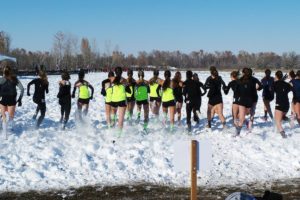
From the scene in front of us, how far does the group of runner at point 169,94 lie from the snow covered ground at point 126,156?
456 mm

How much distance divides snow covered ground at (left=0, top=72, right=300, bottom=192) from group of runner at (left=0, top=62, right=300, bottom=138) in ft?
1.50

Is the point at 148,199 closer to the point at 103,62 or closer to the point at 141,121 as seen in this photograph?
the point at 141,121

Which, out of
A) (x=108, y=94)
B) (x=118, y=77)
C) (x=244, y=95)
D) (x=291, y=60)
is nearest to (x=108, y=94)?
(x=108, y=94)

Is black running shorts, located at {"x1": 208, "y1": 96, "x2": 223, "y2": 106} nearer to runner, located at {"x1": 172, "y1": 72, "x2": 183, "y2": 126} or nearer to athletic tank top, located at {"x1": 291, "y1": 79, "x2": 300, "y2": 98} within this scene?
runner, located at {"x1": 172, "y1": 72, "x2": 183, "y2": 126}

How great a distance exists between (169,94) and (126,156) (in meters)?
3.69

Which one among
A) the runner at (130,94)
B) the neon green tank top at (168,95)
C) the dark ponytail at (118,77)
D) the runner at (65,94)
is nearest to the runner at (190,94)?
the neon green tank top at (168,95)

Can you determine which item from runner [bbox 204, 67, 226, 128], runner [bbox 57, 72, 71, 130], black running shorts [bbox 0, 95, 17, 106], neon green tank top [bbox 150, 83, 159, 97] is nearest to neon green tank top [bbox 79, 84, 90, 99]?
runner [bbox 57, 72, 71, 130]

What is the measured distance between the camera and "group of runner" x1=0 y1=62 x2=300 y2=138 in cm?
1202

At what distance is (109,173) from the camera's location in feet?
28.4

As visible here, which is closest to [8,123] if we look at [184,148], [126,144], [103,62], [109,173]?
[126,144]

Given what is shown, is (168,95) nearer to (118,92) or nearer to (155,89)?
(155,89)

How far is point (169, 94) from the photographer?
1297 centimetres

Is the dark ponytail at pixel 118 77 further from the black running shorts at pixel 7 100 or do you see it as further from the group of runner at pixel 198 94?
the black running shorts at pixel 7 100

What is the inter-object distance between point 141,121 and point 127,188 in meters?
6.83
